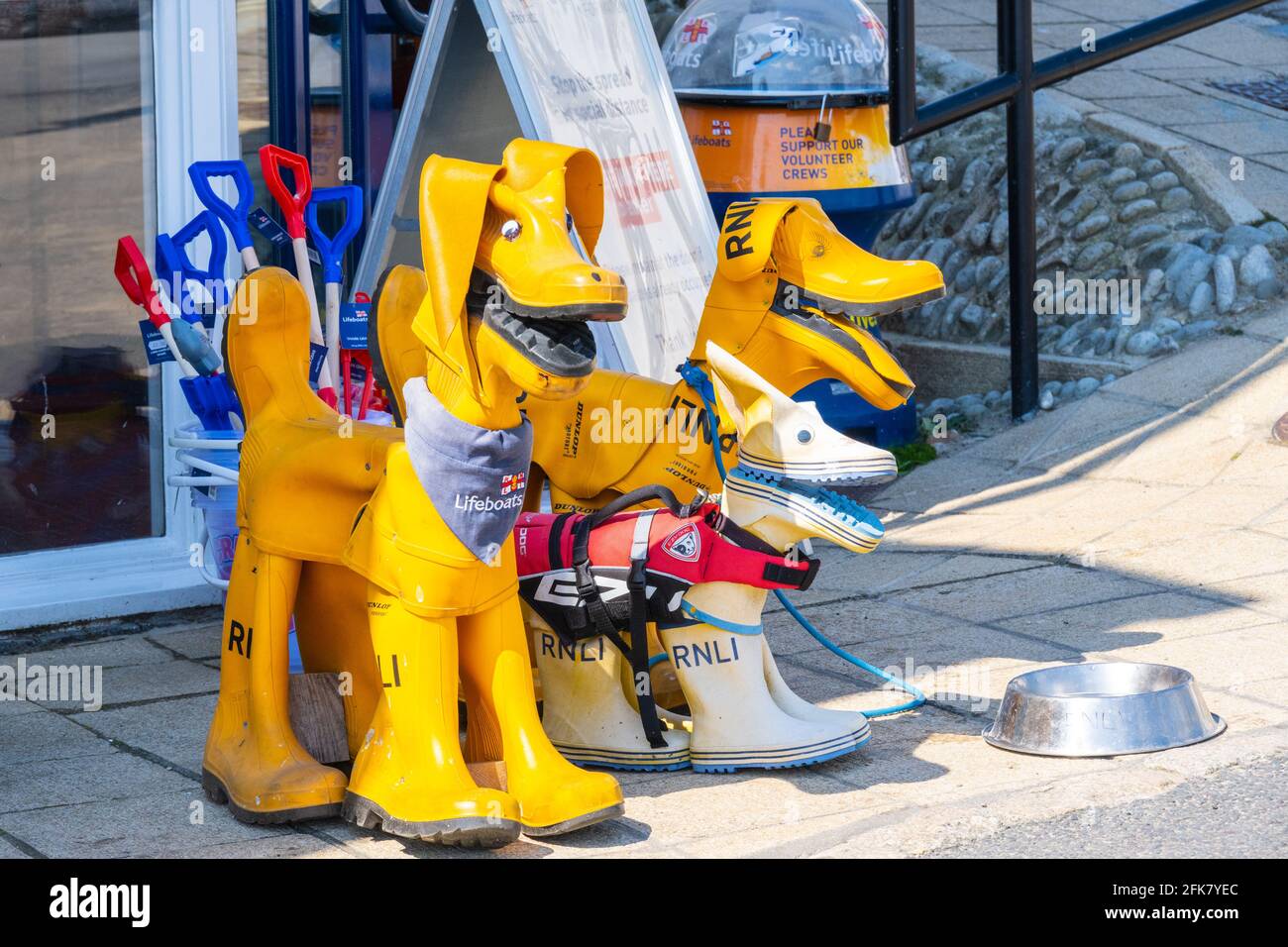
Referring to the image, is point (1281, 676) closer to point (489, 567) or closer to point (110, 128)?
point (489, 567)

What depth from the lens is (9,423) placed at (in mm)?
5270

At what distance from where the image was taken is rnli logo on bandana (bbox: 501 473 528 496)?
3.35m

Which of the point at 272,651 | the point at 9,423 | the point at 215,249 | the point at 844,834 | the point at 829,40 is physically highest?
the point at 829,40

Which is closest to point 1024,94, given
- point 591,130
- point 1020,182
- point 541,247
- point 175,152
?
point 1020,182

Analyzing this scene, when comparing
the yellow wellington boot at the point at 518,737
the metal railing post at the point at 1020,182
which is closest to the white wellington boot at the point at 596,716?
the yellow wellington boot at the point at 518,737

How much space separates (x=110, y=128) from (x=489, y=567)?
8.52 feet

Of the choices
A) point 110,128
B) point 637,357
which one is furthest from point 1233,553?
point 110,128

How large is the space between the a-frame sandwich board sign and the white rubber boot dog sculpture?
1.40 metres

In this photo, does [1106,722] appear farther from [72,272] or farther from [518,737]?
[72,272]

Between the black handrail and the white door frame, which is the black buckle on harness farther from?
the black handrail

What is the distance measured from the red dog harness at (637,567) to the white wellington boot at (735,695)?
47mm

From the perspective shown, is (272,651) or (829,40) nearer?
(272,651)

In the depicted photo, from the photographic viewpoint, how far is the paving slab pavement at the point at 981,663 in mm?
3467

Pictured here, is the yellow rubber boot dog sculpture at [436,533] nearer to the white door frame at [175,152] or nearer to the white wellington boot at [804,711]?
the white wellington boot at [804,711]
